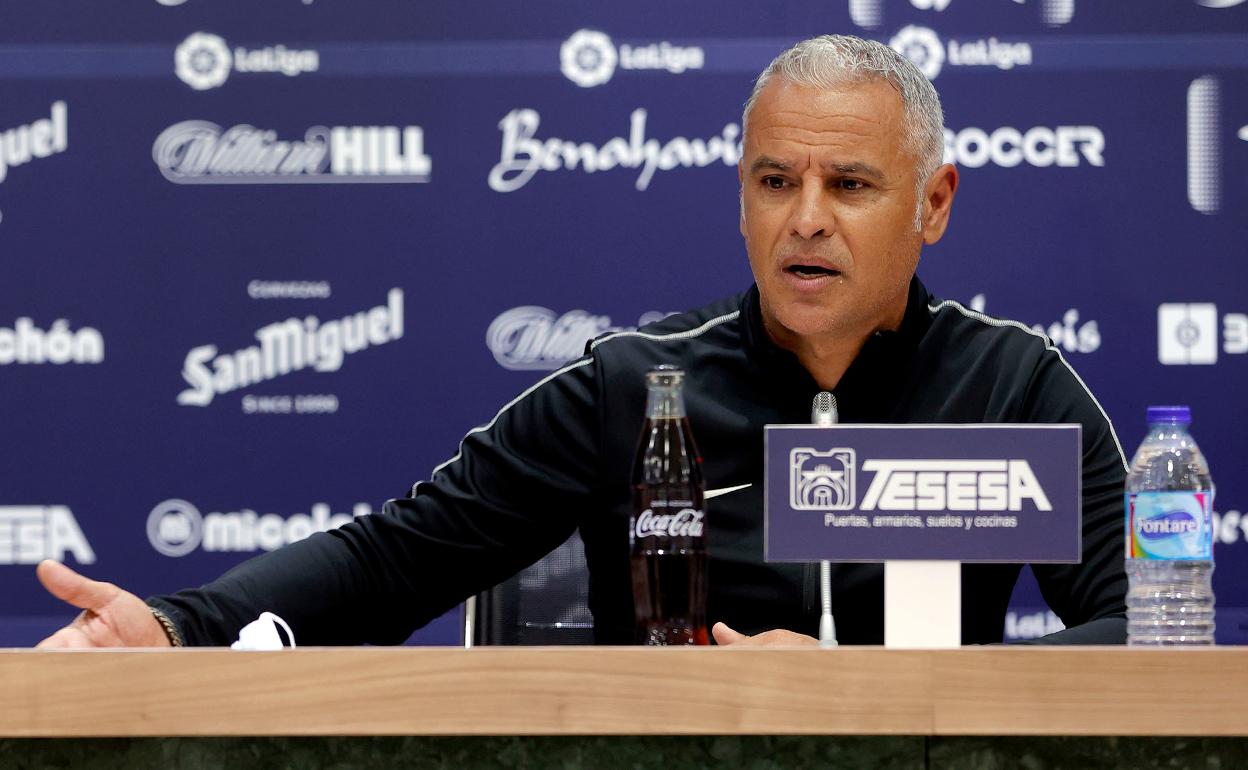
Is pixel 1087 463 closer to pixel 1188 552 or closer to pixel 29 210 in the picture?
pixel 1188 552

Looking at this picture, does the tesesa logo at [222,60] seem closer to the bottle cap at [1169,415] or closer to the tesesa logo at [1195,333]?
the tesesa logo at [1195,333]

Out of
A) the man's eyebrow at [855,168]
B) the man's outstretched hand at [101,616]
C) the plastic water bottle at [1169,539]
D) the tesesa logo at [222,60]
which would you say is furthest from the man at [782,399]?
the tesesa logo at [222,60]

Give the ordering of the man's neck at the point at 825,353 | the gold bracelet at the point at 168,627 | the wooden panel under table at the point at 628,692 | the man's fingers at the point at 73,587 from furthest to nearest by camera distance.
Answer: the man's neck at the point at 825,353, the gold bracelet at the point at 168,627, the man's fingers at the point at 73,587, the wooden panel under table at the point at 628,692

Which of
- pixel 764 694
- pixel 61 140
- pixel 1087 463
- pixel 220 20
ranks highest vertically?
pixel 220 20

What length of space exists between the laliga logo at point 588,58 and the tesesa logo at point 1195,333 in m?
1.18

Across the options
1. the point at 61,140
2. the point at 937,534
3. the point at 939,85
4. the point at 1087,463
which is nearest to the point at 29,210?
the point at 61,140

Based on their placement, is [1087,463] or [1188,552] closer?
[1188,552]

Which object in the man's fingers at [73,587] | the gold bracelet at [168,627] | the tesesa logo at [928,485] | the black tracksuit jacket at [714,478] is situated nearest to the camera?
the tesesa logo at [928,485]

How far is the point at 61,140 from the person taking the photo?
2980 millimetres

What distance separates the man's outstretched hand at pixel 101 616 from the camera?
50.5 inches

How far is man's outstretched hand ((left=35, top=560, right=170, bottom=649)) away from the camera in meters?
1.28

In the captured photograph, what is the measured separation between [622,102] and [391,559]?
144 centimetres

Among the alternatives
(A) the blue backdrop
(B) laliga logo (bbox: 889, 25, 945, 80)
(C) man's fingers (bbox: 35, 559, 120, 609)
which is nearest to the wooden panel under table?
(C) man's fingers (bbox: 35, 559, 120, 609)

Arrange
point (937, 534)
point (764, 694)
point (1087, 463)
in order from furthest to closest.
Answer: point (1087, 463) → point (937, 534) → point (764, 694)
